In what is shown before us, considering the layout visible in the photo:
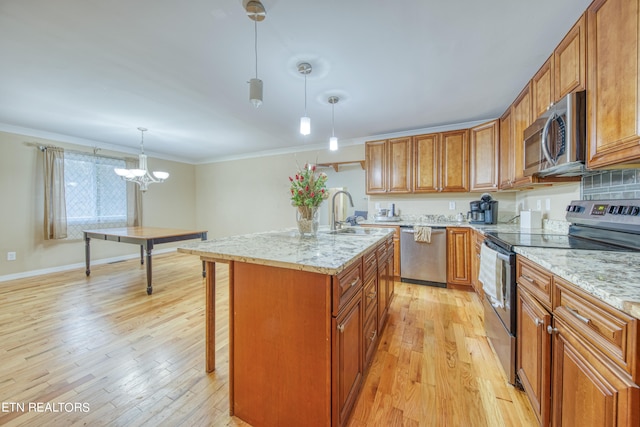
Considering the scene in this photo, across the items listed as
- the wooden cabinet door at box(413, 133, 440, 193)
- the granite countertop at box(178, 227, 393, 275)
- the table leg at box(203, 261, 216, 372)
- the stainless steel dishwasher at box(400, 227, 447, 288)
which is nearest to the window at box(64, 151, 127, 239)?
the table leg at box(203, 261, 216, 372)

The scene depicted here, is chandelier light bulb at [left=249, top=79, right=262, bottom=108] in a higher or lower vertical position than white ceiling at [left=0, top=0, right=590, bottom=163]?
lower

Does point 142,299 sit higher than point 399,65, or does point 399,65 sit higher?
point 399,65

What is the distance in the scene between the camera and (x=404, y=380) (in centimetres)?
159

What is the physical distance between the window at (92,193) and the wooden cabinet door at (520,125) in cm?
644

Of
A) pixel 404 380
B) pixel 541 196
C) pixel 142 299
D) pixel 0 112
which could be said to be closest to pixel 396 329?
pixel 404 380

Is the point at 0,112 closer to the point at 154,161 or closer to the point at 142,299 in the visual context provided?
the point at 154,161

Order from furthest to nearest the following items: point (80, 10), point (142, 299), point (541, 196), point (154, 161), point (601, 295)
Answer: point (154, 161)
point (142, 299)
point (541, 196)
point (80, 10)
point (601, 295)

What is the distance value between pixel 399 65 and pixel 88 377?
332 centimetres

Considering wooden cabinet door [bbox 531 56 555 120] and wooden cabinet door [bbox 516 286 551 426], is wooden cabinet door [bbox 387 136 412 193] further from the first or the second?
wooden cabinet door [bbox 516 286 551 426]

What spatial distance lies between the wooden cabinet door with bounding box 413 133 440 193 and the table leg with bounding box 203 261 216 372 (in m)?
3.11

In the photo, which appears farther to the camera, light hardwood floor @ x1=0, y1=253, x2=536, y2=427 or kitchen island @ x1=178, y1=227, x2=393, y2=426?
light hardwood floor @ x1=0, y1=253, x2=536, y2=427

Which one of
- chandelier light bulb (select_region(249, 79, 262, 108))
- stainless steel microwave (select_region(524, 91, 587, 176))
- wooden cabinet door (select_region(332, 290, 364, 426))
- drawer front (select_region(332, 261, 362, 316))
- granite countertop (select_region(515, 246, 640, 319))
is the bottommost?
wooden cabinet door (select_region(332, 290, 364, 426))

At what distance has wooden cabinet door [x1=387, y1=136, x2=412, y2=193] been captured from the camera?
3.72 m

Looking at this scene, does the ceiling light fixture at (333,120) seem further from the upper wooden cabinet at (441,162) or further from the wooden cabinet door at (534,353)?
the wooden cabinet door at (534,353)
